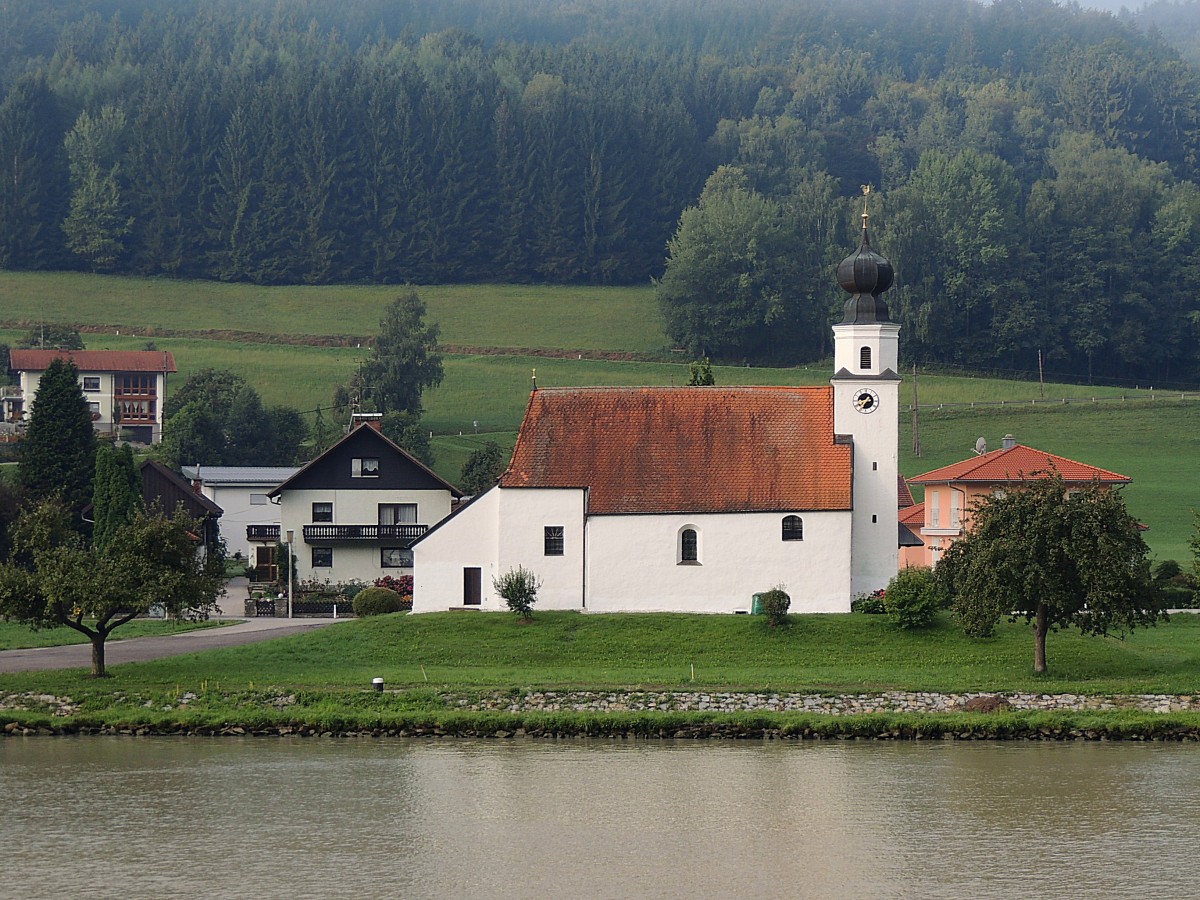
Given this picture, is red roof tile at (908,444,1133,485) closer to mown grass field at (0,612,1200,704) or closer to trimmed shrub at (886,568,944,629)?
mown grass field at (0,612,1200,704)

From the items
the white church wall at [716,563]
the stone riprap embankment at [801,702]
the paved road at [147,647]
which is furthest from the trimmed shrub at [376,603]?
the stone riprap embankment at [801,702]

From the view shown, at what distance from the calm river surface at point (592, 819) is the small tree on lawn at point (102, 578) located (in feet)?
15.0

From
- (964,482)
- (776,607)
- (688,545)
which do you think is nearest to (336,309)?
(964,482)

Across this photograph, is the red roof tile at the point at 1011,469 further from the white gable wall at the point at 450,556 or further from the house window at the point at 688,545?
the white gable wall at the point at 450,556

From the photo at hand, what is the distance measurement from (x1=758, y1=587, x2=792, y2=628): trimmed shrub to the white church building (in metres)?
2.21

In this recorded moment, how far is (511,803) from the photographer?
106ft

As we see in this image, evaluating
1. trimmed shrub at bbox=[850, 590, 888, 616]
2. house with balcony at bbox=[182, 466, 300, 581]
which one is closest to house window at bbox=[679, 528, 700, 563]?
trimmed shrub at bbox=[850, 590, 888, 616]

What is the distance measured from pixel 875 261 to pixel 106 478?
28.0 meters

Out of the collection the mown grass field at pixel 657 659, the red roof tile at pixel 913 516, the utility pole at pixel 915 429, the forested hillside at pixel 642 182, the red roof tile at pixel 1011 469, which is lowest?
the mown grass field at pixel 657 659

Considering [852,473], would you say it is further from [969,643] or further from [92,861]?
[92,861]

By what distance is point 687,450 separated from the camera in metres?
51.3

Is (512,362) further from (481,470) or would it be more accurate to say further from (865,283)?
(865,283)

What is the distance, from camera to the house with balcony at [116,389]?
104 metres

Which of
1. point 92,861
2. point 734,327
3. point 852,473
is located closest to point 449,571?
point 852,473
